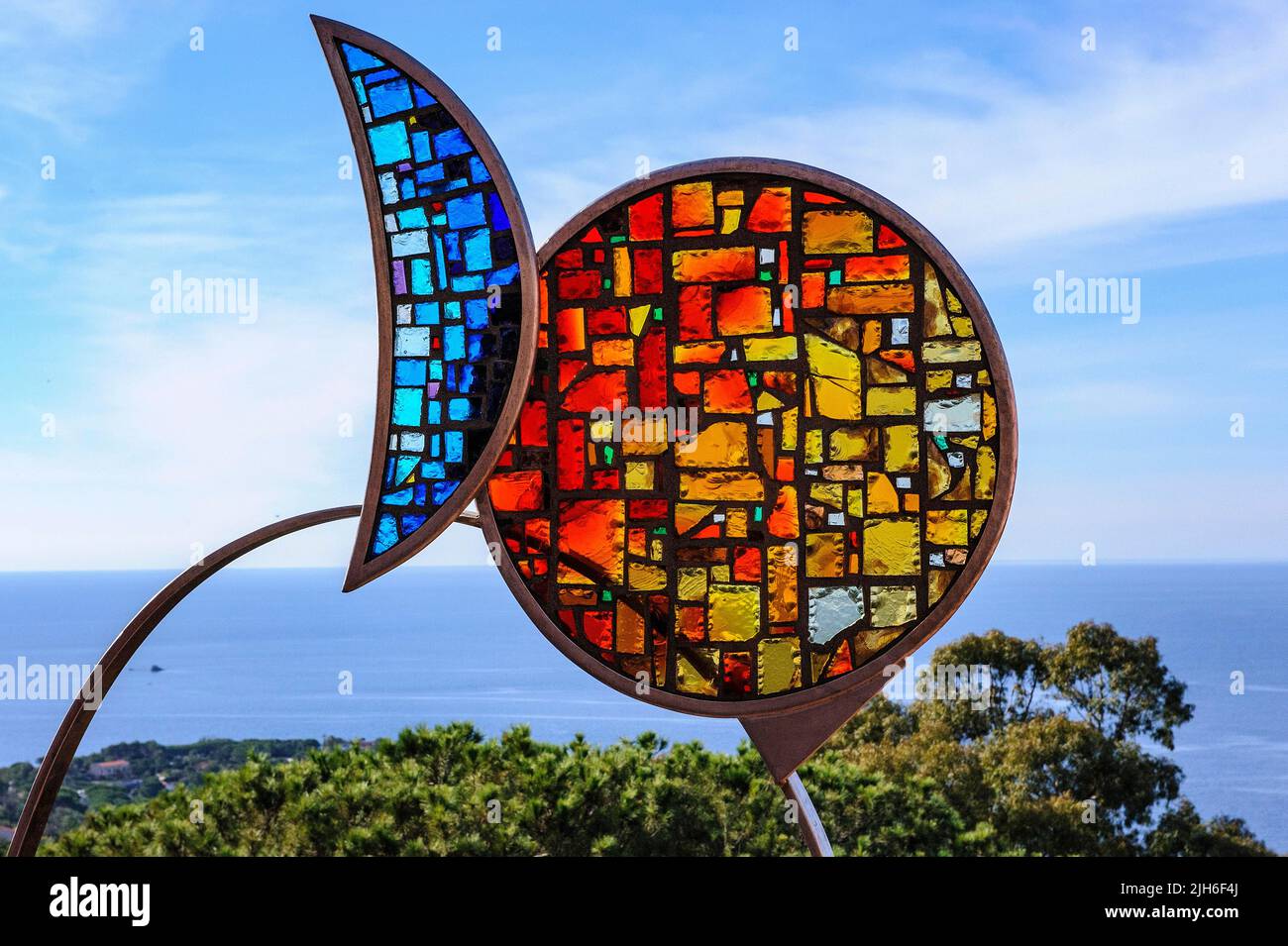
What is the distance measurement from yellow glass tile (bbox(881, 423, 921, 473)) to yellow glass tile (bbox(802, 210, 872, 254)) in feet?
2.08

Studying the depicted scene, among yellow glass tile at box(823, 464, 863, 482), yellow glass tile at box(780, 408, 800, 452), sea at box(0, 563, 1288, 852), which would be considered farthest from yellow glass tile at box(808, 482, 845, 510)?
sea at box(0, 563, 1288, 852)

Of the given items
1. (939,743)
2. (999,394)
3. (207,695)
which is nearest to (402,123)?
(999,394)

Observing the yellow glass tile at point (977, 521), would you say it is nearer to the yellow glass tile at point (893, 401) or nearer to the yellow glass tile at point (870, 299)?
the yellow glass tile at point (893, 401)

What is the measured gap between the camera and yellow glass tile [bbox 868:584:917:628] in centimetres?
464

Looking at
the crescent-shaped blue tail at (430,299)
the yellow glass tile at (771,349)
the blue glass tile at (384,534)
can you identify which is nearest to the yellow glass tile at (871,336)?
the yellow glass tile at (771,349)

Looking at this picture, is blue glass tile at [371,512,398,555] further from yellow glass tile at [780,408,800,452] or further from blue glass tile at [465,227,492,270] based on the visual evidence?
yellow glass tile at [780,408,800,452]

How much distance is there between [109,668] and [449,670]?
2079cm

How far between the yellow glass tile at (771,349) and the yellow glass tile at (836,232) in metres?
0.33

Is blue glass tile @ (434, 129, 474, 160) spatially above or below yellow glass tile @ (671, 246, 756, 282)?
above

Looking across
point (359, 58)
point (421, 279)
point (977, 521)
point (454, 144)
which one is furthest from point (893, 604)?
point (359, 58)

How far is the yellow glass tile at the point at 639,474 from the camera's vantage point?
480cm

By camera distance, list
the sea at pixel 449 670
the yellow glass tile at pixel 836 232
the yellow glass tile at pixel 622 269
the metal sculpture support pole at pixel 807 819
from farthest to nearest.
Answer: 1. the sea at pixel 449 670
2. the metal sculpture support pole at pixel 807 819
3. the yellow glass tile at pixel 622 269
4. the yellow glass tile at pixel 836 232

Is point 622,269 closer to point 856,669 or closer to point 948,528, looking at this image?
point 948,528

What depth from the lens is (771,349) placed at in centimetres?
475
